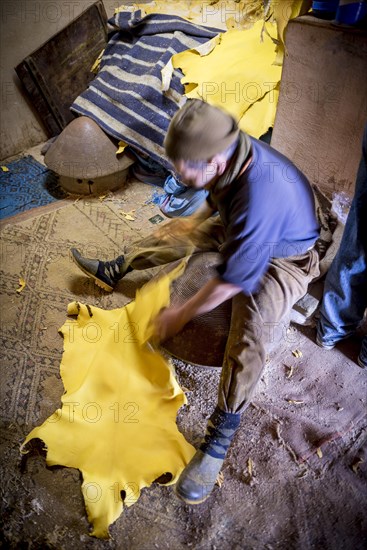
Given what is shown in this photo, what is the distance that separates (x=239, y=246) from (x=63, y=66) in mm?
3684

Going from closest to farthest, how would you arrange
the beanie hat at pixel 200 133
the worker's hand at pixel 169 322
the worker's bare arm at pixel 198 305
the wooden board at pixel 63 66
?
the beanie hat at pixel 200 133 < the worker's bare arm at pixel 198 305 < the worker's hand at pixel 169 322 < the wooden board at pixel 63 66

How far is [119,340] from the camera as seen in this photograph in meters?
2.46

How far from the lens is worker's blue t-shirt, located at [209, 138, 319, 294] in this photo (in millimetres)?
1669

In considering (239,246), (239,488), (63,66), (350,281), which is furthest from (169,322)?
(63,66)

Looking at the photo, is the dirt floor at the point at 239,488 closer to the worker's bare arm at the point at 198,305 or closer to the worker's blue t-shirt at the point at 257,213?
the worker's bare arm at the point at 198,305

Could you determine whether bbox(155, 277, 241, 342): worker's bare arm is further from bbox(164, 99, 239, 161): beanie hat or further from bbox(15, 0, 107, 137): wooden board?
bbox(15, 0, 107, 137): wooden board

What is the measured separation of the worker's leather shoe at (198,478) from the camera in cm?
187

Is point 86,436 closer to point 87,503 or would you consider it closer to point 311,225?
point 87,503

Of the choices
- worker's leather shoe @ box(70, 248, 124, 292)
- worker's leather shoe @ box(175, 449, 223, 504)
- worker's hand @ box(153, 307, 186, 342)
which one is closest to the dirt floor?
worker's leather shoe @ box(175, 449, 223, 504)

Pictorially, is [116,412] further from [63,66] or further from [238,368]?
[63,66]

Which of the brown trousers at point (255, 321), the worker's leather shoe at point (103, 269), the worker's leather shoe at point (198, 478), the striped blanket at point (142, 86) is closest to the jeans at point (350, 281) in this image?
the brown trousers at point (255, 321)

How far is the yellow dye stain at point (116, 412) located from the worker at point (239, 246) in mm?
219

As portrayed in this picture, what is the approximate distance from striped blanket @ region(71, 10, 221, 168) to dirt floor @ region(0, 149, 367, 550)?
2.28m

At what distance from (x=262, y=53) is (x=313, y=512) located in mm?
3492
